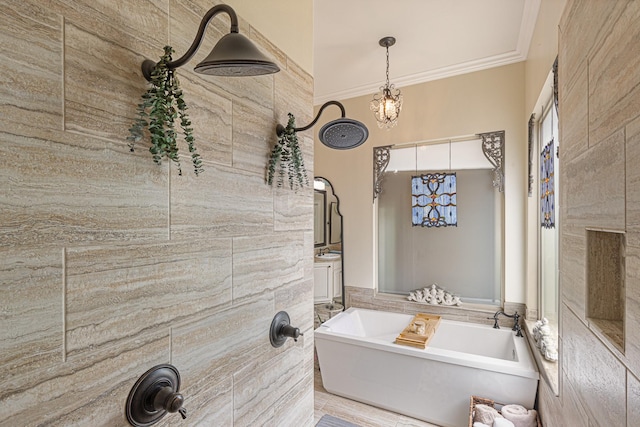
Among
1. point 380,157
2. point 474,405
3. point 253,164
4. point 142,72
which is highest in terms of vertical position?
point 380,157

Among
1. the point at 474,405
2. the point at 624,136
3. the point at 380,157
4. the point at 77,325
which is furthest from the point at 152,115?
the point at 380,157

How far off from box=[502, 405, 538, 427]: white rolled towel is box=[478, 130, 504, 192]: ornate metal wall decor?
187 cm

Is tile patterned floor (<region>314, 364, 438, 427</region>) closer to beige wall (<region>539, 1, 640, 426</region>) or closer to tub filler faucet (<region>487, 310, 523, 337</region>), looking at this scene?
tub filler faucet (<region>487, 310, 523, 337</region>)

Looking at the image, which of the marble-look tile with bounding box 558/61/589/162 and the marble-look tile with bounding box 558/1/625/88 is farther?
the marble-look tile with bounding box 558/61/589/162

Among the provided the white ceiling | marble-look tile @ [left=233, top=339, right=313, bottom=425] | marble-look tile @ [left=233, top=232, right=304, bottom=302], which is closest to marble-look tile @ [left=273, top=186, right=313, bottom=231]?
marble-look tile @ [left=233, top=232, right=304, bottom=302]

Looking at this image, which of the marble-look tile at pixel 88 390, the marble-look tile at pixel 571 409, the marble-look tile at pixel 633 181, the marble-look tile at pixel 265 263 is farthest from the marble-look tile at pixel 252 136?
the marble-look tile at pixel 571 409

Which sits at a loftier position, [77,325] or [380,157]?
[380,157]

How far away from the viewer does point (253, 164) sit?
1.17 meters

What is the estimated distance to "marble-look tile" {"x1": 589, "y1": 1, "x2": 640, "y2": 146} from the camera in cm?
75

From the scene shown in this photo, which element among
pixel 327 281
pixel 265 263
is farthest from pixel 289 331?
pixel 327 281

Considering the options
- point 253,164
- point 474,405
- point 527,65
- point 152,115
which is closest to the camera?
point 152,115

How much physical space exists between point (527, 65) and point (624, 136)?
255 cm

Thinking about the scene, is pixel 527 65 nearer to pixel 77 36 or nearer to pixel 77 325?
pixel 77 36

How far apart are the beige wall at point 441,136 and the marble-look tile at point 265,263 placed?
2.37 metres
